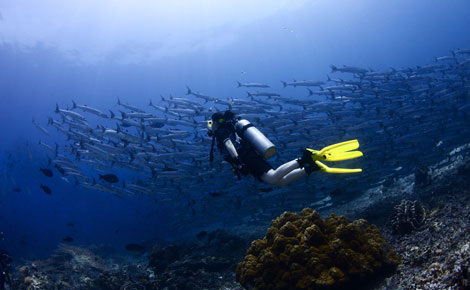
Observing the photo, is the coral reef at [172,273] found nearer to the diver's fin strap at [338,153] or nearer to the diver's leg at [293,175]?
the diver's leg at [293,175]

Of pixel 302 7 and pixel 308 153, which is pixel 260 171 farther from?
pixel 302 7

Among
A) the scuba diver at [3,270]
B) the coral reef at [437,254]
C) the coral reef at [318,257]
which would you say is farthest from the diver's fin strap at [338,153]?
the scuba diver at [3,270]

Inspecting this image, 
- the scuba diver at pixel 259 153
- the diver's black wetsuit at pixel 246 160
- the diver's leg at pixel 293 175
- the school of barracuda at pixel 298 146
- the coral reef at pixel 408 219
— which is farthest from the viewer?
the school of barracuda at pixel 298 146

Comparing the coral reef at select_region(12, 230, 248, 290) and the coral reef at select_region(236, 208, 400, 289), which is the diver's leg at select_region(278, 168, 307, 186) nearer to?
the coral reef at select_region(236, 208, 400, 289)

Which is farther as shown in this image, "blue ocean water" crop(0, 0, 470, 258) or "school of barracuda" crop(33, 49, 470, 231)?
"blue ocean water" crop(0, 0, 470, 258)

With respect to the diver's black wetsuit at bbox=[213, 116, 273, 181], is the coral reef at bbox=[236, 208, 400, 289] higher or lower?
lower

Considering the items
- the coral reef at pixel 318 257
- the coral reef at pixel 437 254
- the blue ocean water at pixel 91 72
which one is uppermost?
the blue ocean water at pixel 91 72

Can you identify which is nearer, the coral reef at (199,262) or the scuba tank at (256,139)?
the scuba tank at (256,139)

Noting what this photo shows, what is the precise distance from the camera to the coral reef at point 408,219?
5570 mm

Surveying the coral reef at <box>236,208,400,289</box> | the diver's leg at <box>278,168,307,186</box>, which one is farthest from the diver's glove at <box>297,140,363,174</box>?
the coral reef at <box>236,208,400,289</box>

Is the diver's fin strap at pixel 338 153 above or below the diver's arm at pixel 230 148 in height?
below

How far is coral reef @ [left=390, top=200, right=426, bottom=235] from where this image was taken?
5570 mm

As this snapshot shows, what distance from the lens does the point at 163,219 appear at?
27.9 meters

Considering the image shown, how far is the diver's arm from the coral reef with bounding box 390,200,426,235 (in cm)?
359
